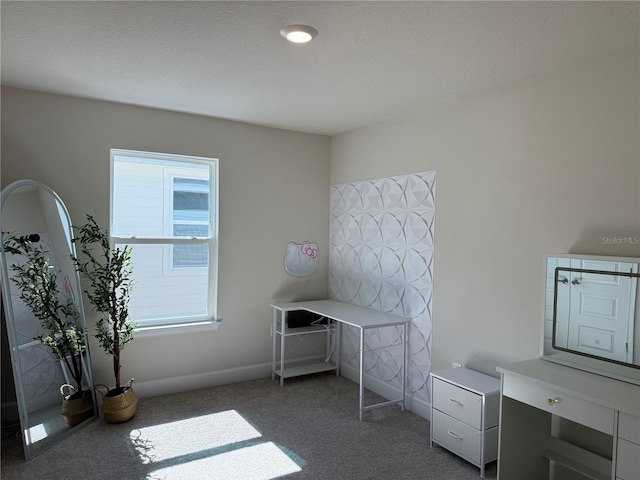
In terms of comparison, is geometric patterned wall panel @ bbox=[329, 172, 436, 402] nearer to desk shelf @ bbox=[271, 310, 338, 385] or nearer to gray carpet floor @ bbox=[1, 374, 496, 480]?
desk shelf @ bbox=[271, 310, 338, 385]

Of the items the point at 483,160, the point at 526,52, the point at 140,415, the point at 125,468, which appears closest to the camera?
the point at 526,52

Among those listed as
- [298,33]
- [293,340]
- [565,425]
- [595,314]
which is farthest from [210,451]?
[298,33]

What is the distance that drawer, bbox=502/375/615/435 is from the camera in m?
1.94

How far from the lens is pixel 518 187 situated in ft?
9.32

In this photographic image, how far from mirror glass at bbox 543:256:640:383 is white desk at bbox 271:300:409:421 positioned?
1.21 metres

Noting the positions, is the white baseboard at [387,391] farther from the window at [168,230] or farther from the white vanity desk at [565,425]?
the window at [168,230]

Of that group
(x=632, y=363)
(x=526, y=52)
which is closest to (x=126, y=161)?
(x=526, y=52)

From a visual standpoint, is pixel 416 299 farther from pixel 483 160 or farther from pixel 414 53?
pixel 414 53

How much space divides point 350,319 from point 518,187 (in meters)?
1.58

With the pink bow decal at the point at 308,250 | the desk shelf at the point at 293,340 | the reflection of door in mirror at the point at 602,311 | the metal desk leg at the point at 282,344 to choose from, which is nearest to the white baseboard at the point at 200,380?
the desk shelf at the point at 293,340

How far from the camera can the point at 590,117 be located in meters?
2.46

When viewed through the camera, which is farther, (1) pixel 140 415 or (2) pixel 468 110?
(1) pixel 140 415

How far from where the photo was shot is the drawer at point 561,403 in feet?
6.38

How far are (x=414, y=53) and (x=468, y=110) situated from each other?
901 mm
